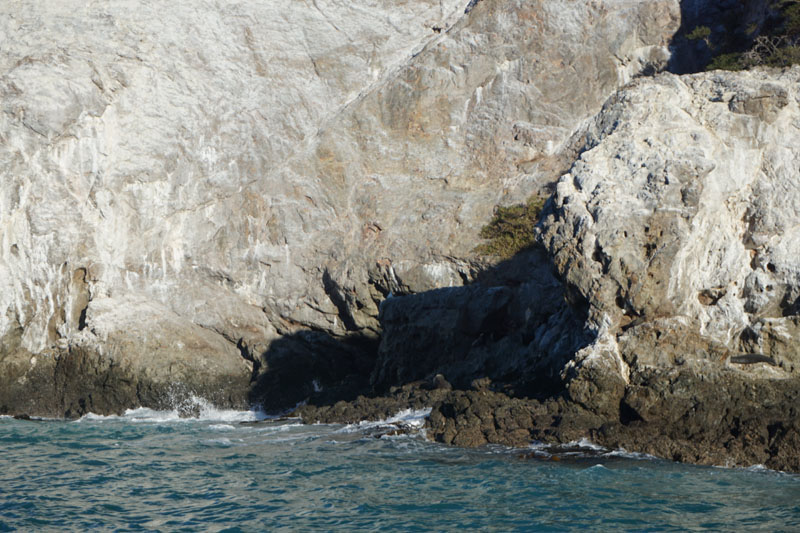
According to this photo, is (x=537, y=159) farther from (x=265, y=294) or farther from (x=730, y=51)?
(x=265, y=294)

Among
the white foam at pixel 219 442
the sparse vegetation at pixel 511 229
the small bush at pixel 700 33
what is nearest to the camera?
the white foam at pixel 219 442

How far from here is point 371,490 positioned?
10734 millimetres

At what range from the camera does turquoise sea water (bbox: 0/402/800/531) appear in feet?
30.2

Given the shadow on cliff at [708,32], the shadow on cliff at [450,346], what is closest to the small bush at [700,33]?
the shadow on cliff at [708,32]

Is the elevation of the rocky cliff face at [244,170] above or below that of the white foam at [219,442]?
above

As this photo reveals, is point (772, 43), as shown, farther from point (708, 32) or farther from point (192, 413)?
point (192, 413)

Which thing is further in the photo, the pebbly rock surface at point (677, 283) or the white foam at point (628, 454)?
the pebbly rock surface at point (677, 283)

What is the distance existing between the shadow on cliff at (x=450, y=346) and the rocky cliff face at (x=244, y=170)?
197 mm

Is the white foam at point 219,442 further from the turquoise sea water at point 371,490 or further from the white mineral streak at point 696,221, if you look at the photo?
the white mineral streak at point 696,221

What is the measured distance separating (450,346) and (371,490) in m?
8.48

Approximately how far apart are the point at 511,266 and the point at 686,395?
8.31 metres

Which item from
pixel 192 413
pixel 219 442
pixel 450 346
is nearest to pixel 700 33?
pixel 450 346

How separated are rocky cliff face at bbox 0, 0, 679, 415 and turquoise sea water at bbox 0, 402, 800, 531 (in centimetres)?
720

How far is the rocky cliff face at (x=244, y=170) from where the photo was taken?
21.5 metres
